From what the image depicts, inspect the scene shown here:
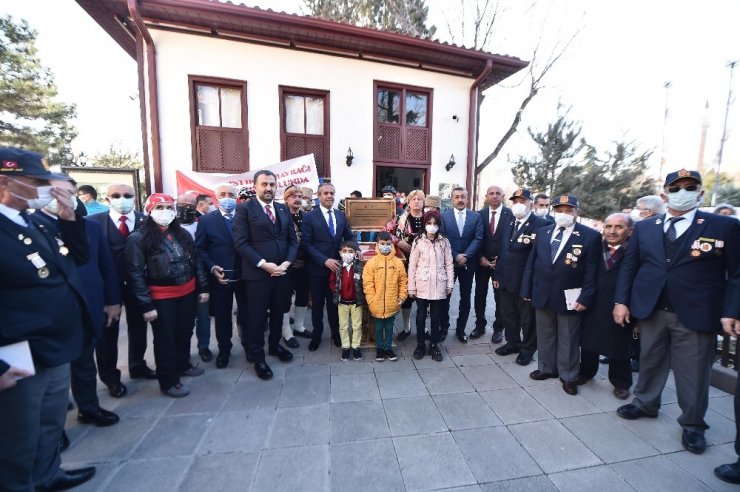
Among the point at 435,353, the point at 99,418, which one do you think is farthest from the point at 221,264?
the point at 435,353

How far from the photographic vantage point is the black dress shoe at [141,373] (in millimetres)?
3520

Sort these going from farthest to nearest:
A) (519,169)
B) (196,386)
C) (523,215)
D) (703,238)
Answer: (519,169) < (523,215) < (196,386) < (703,238)

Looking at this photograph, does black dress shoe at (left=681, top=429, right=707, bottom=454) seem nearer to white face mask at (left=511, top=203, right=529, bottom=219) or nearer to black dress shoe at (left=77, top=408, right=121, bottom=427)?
white face mask at (left=511, top=203, right=529, bottom=219)

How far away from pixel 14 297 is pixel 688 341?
4.62 meters

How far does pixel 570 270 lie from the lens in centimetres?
330

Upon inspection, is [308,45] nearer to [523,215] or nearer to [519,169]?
[523,215]

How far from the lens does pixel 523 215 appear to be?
13.4 feet

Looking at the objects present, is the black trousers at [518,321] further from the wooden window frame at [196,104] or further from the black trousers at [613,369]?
the wooden window frame at [196,104]

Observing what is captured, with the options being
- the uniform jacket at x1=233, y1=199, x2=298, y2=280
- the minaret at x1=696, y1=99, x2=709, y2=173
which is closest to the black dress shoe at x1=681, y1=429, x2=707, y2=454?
the uniform jacket at x1=233, y1=199, x2=298, y2=280

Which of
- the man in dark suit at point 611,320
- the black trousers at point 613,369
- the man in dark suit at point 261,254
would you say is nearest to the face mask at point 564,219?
the man in dark suit at point 611,320

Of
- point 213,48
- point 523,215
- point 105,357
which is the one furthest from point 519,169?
point 105,357

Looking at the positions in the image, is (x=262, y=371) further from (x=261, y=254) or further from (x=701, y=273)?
(x=701, y=273)

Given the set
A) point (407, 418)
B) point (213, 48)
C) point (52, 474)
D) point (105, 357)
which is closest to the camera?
point (52, 474)

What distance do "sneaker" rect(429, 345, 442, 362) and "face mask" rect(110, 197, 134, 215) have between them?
382 centimetres
